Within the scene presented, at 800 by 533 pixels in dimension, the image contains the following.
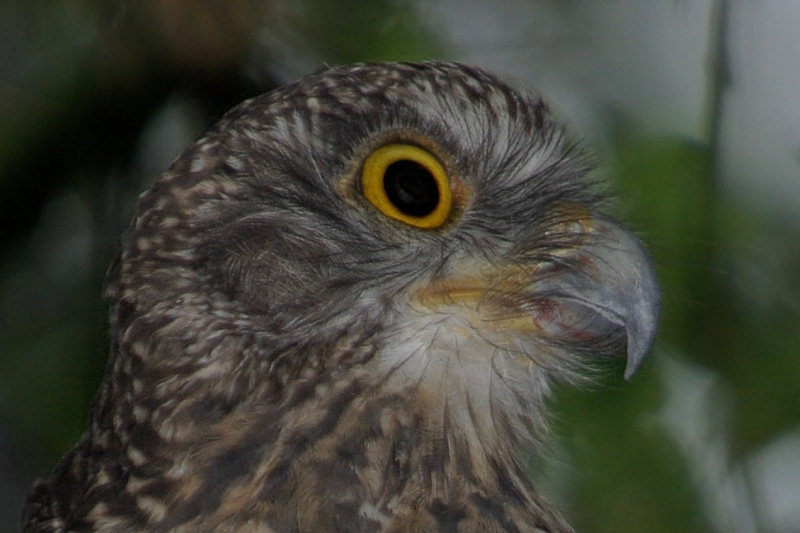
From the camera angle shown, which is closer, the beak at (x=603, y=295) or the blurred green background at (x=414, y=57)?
the beak at (x=603, y=295)

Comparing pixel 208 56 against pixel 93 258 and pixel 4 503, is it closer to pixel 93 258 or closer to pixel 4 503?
pixel 93 258

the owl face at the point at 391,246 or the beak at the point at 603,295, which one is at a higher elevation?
the owl face at the point at 391,246

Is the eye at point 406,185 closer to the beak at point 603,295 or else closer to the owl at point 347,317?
the owl at point 347,317

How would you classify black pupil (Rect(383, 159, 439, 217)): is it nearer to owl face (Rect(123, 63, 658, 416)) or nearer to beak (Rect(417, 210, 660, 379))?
owl face (Rect(123, 63, 658, 416))

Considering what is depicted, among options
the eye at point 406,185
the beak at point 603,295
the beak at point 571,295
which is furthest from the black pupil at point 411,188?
the beak at point 603,295

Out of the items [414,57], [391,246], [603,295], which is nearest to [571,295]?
[603,295]

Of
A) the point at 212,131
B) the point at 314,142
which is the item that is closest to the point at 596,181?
the point at 314,142

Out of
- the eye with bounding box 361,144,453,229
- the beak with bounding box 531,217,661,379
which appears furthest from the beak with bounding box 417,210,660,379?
the eye with bounding box 361,144,453,229
